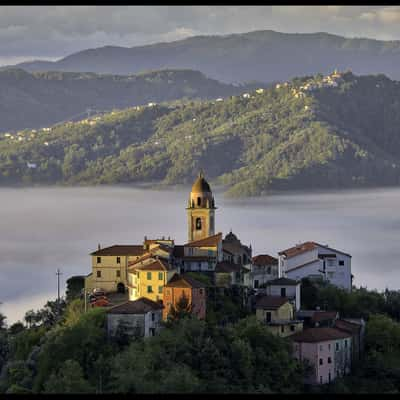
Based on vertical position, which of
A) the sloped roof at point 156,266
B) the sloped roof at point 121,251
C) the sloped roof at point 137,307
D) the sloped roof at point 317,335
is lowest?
the sloped roof at point 317,335

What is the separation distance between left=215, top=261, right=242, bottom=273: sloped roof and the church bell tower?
509 centimetres

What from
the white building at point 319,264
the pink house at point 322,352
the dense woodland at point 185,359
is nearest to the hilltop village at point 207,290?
the pink house at point 322,352

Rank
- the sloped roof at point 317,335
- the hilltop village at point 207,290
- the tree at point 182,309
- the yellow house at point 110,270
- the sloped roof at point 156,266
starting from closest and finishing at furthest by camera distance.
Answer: the tree at point 182,309, the hilltop village at point 207,290, the sloped roof at point 317,335, the sloped roof at point 156,266, the yellow house at point 110,270

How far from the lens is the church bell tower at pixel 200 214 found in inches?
1831

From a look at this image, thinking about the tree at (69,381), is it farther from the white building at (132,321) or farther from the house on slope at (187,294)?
the house on slope at (187,294)

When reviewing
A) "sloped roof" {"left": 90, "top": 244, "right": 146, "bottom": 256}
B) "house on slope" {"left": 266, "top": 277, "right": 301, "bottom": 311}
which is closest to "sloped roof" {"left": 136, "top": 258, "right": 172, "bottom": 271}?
"sloped roof" {"left": 90, "top": 244, "right": 146, "bottom": 256}

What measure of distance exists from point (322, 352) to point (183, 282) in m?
4.95

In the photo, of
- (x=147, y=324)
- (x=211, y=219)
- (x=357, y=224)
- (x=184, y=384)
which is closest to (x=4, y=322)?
(x=211, y=219)

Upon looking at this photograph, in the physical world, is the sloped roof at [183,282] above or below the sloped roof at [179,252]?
below

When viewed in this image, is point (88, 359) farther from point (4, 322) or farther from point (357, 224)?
point (357, 224)

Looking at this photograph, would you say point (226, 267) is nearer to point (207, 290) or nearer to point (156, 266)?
point (207, 290)

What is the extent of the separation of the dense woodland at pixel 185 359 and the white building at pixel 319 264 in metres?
8.05

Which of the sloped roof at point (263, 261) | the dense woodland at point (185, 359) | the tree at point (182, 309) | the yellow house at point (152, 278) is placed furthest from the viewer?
the sloped roof at point (263, 261)

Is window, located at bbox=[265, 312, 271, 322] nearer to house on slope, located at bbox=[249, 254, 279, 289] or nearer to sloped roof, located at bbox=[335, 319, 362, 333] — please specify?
sloped roof, located at bbox=[335, 319, 362, 333]
